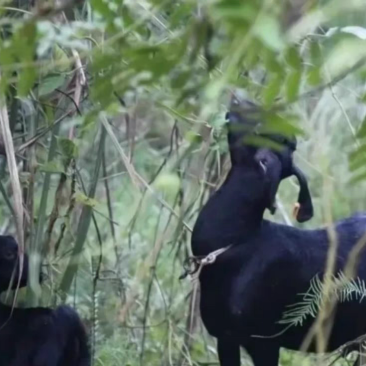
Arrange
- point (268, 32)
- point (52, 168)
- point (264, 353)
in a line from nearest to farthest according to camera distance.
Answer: point (268, 32)
point (264, 353)
point (52, 168)

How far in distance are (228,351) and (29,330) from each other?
47 cm

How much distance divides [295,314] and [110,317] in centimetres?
122

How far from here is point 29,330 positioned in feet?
8.12

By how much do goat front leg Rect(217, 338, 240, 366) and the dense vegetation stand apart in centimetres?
35

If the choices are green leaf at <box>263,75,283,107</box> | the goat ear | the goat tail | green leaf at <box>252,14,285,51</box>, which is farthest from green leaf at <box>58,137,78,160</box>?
green leaf at <box>252,14,285,51</box>

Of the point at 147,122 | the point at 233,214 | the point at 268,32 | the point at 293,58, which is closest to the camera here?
the point at 268,32

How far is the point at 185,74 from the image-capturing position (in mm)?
976

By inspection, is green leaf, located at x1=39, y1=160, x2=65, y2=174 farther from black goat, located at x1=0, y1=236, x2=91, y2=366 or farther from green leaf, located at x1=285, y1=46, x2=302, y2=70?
green leaf, located at x1=285, y1=46, x2=302, y2=70

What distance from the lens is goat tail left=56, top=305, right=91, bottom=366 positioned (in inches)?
98.8

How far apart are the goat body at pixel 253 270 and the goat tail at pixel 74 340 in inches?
15.2

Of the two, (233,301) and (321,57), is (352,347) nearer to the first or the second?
(233,301)

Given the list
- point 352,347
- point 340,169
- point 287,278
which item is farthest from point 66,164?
point 340,169

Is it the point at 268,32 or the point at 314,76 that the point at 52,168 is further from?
the point at 268,32

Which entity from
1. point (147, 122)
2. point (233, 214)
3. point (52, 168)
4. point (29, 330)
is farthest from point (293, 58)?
point (147, 122)
